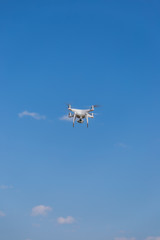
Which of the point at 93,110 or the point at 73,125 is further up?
the point at 93,110

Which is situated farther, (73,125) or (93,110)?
(93,110)
